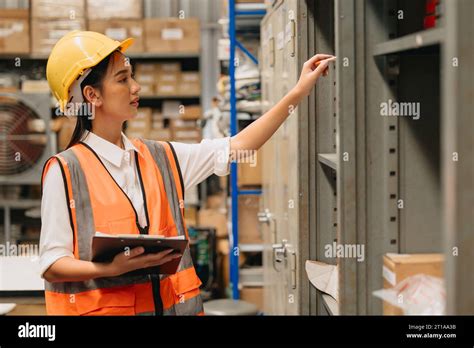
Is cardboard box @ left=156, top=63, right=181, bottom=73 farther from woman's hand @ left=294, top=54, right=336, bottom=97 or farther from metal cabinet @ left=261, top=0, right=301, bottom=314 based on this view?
woman's hand @ left=294, top=54, right=336, bottom=97

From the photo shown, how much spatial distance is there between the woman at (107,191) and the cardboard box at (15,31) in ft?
14.3

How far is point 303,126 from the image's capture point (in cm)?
225

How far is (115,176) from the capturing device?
6.34ft

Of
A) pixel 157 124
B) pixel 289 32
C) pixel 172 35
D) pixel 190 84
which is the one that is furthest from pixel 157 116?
pixel 289 32

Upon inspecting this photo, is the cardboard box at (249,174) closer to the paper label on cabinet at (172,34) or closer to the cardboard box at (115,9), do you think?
the paper label on cabinet at (172,34)

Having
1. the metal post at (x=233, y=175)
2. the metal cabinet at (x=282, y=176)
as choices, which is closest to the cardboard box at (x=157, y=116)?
the metal post at (x=233, y=175)

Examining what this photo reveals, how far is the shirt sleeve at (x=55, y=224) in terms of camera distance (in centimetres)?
180

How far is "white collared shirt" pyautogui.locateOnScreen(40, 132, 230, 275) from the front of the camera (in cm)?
180

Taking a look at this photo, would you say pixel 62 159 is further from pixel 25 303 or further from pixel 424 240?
pixel 25 303

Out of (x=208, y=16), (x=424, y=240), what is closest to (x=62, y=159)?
(x=424, y=240)

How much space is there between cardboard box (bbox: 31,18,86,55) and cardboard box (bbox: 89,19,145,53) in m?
0.18

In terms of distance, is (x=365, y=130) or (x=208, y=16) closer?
(x=365, y=130)

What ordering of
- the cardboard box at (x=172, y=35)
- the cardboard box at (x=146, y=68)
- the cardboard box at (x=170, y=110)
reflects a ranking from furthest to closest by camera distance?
the cardboard box at (x=170, y=110), the cardboard box at (x=146, y=68), the cardboard box at (x=172, y=35)
